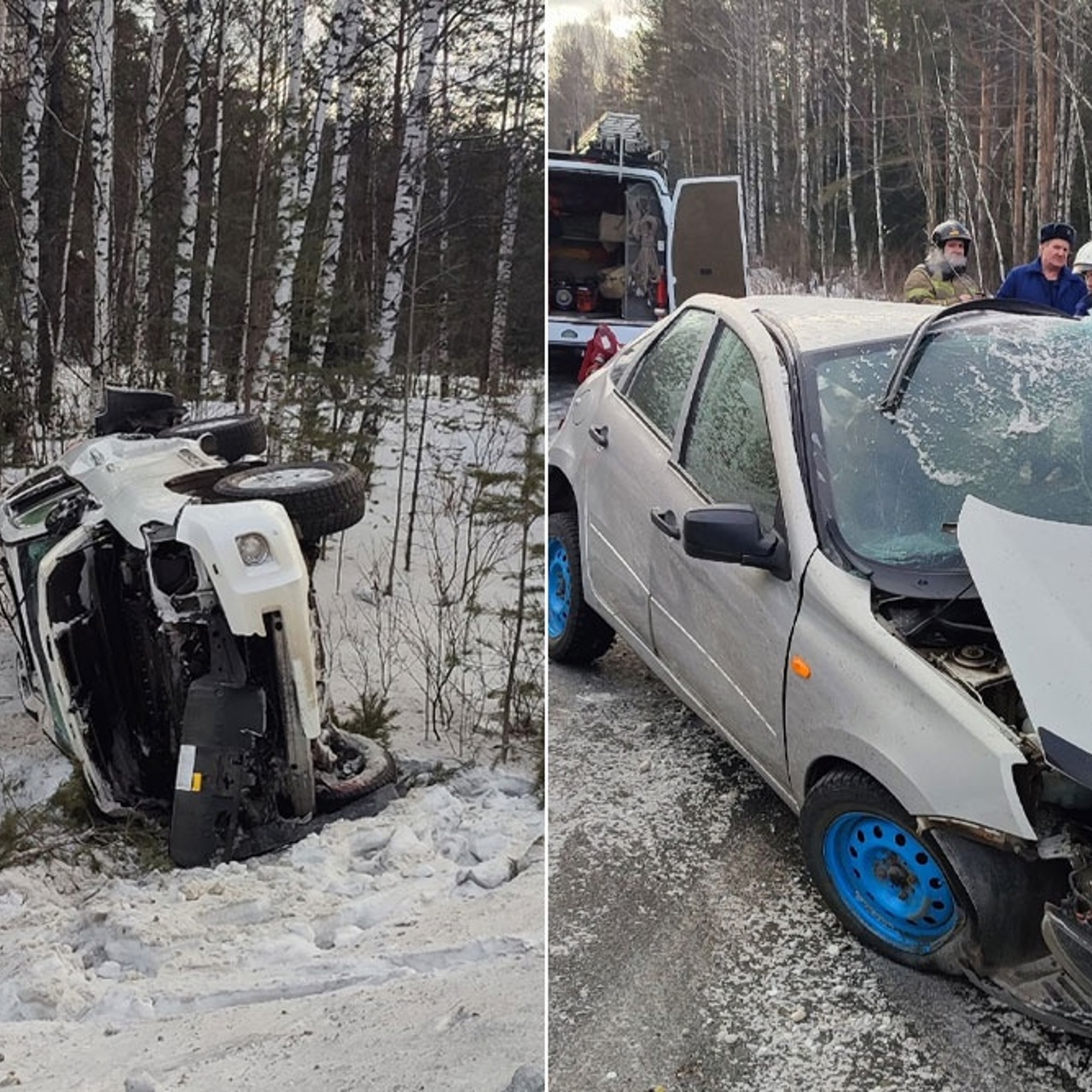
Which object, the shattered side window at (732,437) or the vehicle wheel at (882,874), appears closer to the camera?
the vehicle wheel at (882,874)

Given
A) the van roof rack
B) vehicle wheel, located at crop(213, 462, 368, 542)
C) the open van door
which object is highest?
the van roof rack

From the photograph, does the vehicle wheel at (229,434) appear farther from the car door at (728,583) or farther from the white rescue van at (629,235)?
the white rescue van at (629,235)

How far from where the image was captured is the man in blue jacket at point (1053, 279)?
5.18 meters

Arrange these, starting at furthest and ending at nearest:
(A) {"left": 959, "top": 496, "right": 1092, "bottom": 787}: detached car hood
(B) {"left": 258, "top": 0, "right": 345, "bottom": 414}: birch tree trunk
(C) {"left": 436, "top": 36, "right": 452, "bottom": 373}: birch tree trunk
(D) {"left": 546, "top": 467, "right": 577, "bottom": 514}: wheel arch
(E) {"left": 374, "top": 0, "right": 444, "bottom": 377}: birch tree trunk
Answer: (B) {"left": 258, "top": 0, "right": 345, "bottom": 414}: birch tree trunk
(C) {"left": 436, "top": 36, "right": 452, "bottom": 373}: birch tree trunk
(E) {"left": 374, "top": 0, "right": 444, "bottom": 377}: birch tree trunk
(D) {"left": 546, "top": 467, "right": 577, "bottom": 514}: wheel arch
(A) {"left": 959, "top": 496, "right": 1092, "bottom": 787}: detached car hood

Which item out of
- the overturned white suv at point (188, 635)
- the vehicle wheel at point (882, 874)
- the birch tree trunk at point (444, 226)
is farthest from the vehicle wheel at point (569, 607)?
the birch tree trunk at point (444, 226)

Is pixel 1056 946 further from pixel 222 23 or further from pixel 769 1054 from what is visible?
pixel 222 23

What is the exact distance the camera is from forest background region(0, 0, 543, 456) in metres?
6.13

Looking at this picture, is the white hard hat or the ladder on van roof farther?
the ladder on van roof

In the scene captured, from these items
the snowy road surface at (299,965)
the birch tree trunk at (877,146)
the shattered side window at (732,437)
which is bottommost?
the snowy road surface at (299,965)

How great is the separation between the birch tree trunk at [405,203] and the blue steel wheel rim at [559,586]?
10.1 feet

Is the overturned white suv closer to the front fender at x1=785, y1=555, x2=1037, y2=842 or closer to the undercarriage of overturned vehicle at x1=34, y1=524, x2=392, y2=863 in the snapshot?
the undercarriage of overturned vehicle at x1=34, y1=524, x2=392, y2=863

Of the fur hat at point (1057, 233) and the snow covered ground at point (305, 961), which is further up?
the fur hat at point (1057, 233)

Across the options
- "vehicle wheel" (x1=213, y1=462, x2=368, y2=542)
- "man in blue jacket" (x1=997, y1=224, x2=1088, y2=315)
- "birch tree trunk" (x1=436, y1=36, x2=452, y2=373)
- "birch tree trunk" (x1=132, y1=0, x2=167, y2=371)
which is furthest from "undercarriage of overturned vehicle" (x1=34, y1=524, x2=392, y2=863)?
"man in blue jacket" (x1=997, y1=224, x2=1088, y2=315)

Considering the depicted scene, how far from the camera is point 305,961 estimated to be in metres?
Result: 2.58
